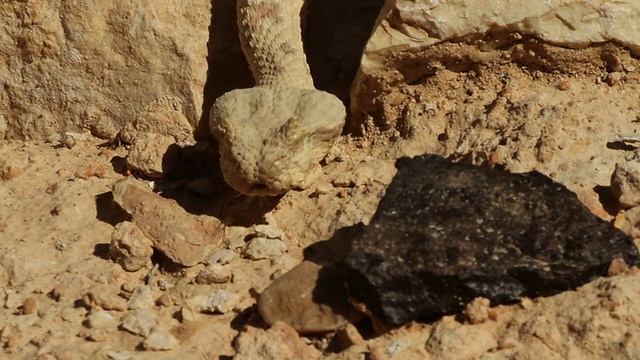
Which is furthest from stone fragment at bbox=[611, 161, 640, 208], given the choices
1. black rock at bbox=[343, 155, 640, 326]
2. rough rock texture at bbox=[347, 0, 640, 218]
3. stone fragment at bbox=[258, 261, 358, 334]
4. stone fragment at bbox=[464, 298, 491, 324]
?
stone fragment at bbox=[258, 261, 358, 334]

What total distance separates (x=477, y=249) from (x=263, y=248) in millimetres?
1079

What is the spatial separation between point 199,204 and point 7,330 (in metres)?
1.16

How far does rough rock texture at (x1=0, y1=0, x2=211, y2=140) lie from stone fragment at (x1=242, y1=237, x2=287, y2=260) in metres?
1.09

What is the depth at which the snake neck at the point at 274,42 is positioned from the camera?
5.27 m

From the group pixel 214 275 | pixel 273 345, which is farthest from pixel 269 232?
pixel 273 345

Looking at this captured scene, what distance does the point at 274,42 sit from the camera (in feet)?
17.7

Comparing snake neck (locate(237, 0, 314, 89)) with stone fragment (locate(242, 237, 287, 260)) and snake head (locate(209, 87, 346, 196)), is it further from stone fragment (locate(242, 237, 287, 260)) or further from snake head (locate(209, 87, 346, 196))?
stone fragment (locate(242, 237, 287, 260))

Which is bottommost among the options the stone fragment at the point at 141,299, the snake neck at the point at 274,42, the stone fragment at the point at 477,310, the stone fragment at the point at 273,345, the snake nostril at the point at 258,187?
the stone fragment at the point at 141,299

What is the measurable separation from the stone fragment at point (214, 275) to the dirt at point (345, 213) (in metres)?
0.01

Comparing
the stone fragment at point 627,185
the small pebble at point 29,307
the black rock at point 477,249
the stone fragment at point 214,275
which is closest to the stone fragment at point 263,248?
the stone fragment at point 214,275

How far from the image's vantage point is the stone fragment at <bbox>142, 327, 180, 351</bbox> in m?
4.23

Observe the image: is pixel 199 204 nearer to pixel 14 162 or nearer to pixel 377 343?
pixel 14 162

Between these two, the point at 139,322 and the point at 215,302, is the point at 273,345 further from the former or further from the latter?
the point at 139,322

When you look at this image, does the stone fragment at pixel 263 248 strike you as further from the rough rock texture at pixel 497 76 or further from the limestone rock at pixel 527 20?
the limestone rock at pixel 527 20
